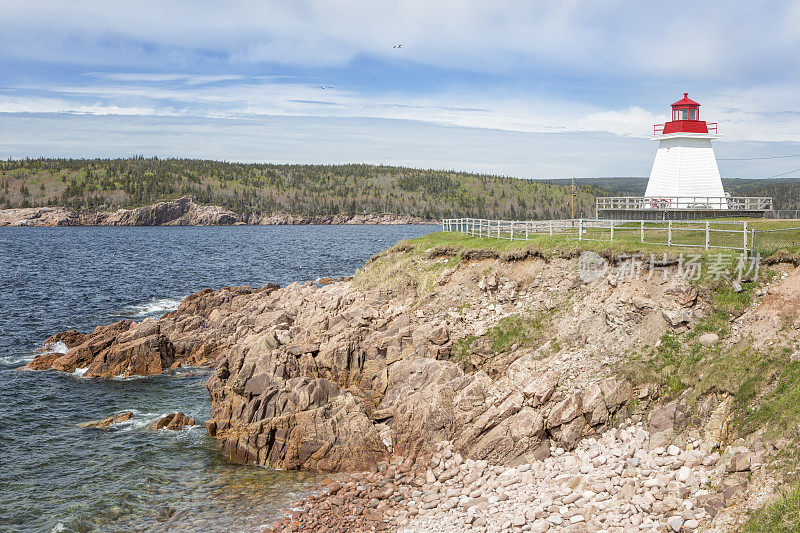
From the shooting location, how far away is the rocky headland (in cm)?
1291

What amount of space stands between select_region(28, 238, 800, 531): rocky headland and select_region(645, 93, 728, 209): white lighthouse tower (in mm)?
17621

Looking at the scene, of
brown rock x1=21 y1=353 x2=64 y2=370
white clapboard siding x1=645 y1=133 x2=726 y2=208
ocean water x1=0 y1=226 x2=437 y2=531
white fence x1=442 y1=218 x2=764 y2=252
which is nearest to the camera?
ocean water x1=0 y1=226 x2=437 y2=531

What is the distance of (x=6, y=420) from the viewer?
2202cm

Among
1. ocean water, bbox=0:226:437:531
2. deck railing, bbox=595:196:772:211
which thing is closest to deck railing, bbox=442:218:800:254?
deck railing, bbox=595:196:772:211

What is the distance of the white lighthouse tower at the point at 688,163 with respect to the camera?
122 feet

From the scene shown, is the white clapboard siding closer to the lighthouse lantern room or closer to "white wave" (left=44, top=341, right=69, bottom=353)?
the lighthouse lantern room

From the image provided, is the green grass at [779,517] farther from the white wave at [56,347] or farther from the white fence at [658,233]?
the white wave at [56,347]

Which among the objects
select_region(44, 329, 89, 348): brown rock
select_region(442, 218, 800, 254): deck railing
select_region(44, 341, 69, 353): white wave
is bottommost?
select_region(44, 341, 69, 353): white wave

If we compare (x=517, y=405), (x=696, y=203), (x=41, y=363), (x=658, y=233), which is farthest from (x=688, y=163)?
(x=41, y=363)

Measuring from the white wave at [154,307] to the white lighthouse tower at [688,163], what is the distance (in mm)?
35427

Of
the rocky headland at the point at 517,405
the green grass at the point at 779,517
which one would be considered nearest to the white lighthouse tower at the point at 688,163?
the rocky headland at the point at 517,405

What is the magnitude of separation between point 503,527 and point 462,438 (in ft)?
13.6

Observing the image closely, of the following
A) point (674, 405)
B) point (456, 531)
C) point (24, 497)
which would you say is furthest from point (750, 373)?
point (24, 497)

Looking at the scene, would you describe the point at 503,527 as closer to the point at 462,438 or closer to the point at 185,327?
the point at 462,438
